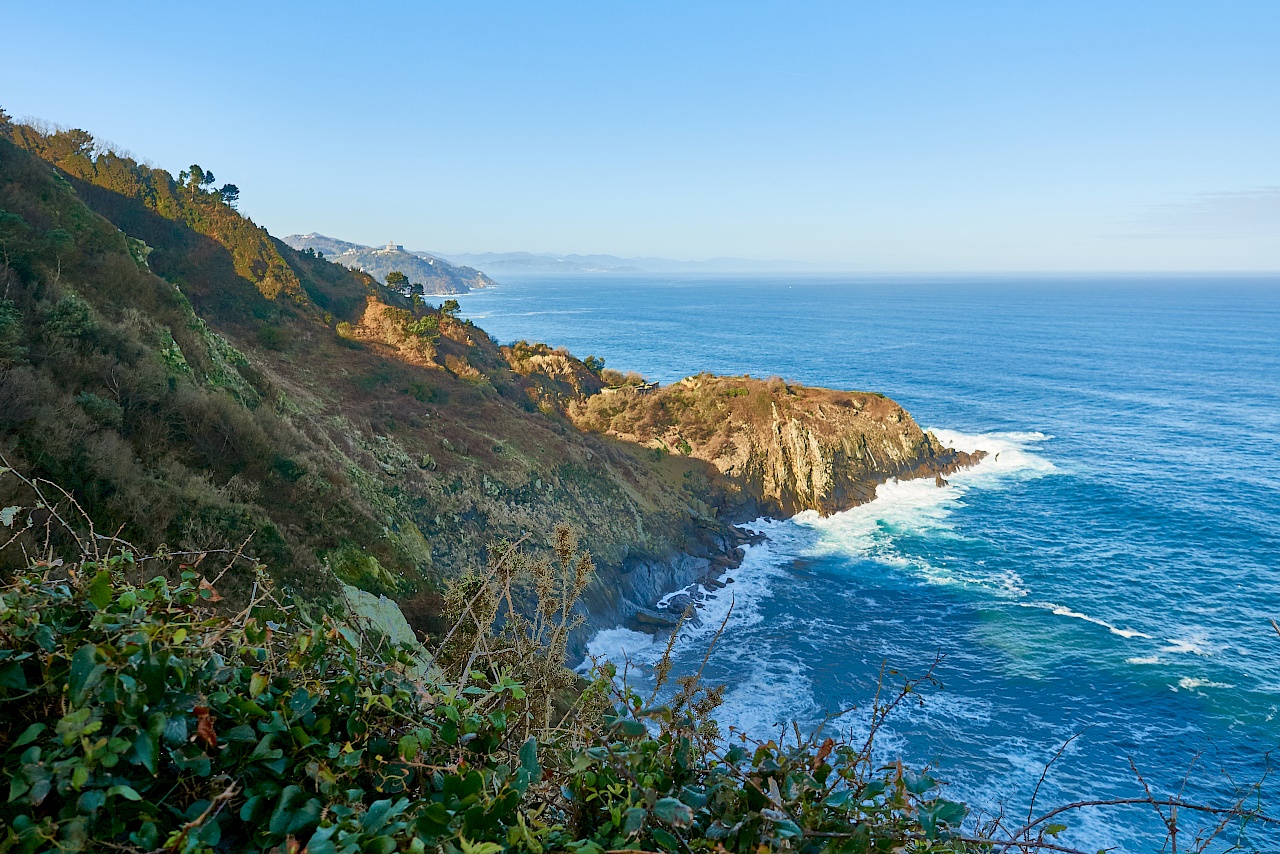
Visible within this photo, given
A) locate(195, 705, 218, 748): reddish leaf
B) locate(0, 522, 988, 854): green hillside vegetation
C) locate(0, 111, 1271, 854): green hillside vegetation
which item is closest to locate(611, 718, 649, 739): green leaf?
locate(0, 522, 988, 854): green hillside vegetation

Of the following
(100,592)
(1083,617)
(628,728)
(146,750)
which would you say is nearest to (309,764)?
(146,750)

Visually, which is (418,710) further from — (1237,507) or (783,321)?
(783,321)

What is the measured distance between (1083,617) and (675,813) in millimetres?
37418

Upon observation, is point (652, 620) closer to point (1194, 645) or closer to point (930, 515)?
point (930, 515)

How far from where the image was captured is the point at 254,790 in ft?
8.96

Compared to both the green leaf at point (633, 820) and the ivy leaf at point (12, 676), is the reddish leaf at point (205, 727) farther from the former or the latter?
the green leaf at point (633, 820)

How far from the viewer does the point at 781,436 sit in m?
50.8

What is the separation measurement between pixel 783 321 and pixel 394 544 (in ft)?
517

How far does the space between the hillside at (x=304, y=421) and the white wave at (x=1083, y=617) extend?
1663 cm

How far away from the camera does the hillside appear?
1310 cm

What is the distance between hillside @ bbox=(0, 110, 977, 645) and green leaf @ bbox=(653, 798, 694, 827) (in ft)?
36.0

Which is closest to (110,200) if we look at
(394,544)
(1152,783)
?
(394,544)

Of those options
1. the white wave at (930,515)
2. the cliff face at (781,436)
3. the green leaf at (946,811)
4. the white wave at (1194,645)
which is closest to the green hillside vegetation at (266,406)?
the green leaf at (946,811)

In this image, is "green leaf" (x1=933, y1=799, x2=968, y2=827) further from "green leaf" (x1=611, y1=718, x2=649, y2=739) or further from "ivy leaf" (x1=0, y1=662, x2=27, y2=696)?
"ivy leaf" (x1=0, y1=662, x2=27, y2=696)
